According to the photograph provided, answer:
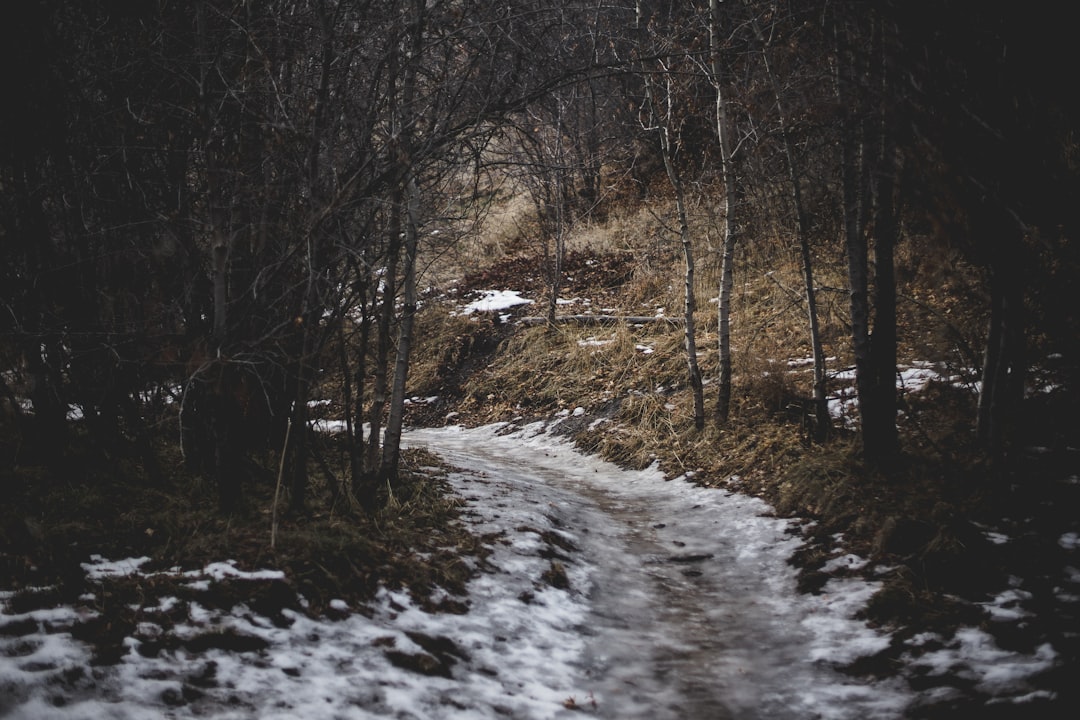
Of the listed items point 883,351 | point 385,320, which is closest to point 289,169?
point 385,320

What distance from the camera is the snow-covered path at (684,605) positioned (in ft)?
12.2

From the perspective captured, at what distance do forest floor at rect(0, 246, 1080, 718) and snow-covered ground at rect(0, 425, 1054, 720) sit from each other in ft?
Result: 0.22

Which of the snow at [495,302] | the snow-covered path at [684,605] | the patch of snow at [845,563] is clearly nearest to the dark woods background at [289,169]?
the patch of snow at [845,563]

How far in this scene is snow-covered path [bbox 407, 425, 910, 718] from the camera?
3.71 meters

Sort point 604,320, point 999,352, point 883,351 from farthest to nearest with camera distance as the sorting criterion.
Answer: point 604,320 → point 883,351 → point 999,352

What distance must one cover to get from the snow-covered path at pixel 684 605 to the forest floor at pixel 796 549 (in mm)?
251

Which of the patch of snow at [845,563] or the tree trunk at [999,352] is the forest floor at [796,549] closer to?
the patch of snow at [845,563]

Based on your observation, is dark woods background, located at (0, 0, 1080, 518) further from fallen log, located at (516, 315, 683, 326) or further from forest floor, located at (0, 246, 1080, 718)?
fallen log, located at (516, 315, 683, 326)

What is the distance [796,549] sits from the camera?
5.84 m

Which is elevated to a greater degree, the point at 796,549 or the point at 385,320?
the point at 385,320

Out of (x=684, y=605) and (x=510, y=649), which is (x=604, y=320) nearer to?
(x=684, y=605)

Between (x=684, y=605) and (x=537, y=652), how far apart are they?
1497mm

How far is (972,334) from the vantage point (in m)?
7.71

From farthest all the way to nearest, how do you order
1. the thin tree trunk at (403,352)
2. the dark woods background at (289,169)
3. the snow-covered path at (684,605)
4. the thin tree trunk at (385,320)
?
1. the thin tree trunk at (403,352)
2. the thin tree trunk at (385,320)
3. the dark woods background at (289,169)
4. the snow-covered path at (684,605)
